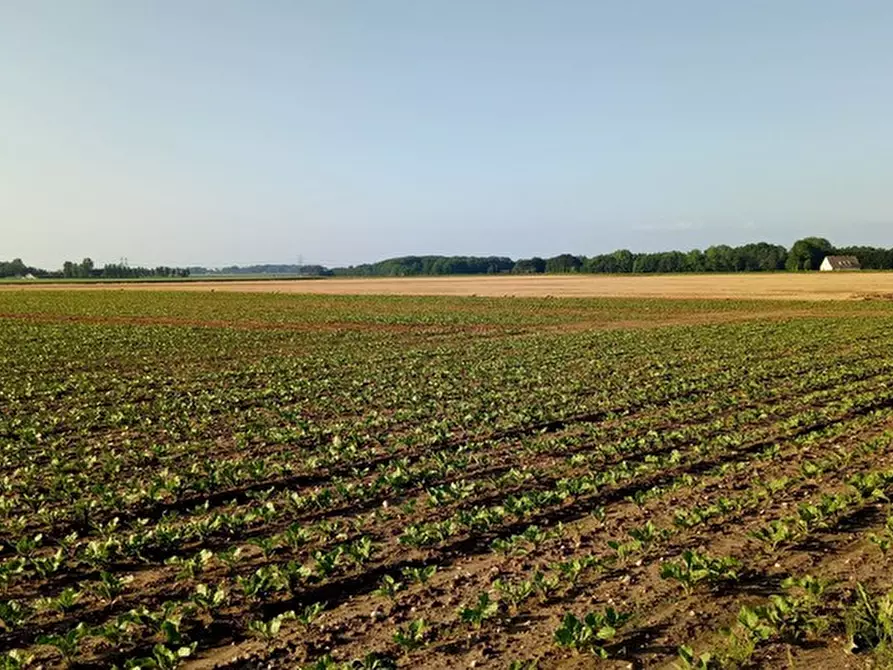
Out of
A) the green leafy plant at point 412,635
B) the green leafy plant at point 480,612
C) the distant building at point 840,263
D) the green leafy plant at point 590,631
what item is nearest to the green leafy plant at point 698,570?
the green leafy plant at point 590,631

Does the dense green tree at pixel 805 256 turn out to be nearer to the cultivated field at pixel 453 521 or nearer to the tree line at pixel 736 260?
the tree line at pixel 736 260

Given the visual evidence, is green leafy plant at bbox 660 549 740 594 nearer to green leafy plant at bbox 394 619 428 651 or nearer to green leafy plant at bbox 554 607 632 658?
green leafy plant at bbox 554 607 632 658

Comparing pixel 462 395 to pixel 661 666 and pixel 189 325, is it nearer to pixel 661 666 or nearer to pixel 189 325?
pixel 661 666

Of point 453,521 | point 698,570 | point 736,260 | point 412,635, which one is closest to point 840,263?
point 736,260

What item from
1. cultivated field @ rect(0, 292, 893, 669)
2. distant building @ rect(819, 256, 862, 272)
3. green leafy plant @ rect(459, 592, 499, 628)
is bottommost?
cultivated field @ rect(0, 292, 893, 669)

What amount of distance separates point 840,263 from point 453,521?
16365cm

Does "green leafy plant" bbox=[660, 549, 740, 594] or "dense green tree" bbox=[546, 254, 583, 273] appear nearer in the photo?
"green leafy plant" bbox=[660, 549, 740, 594]

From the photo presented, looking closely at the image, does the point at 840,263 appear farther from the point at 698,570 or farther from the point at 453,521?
the point at 698,570

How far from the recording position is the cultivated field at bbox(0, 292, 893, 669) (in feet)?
17.5

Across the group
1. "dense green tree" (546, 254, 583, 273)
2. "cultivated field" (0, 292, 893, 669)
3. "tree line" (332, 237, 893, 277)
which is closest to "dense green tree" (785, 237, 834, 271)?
"tree line" (332, 237, 893, 277)

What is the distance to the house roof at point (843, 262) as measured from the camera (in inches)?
5694

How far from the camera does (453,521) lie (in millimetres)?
7867

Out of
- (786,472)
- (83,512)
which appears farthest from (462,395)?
(83,512)

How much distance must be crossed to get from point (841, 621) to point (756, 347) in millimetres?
23830
